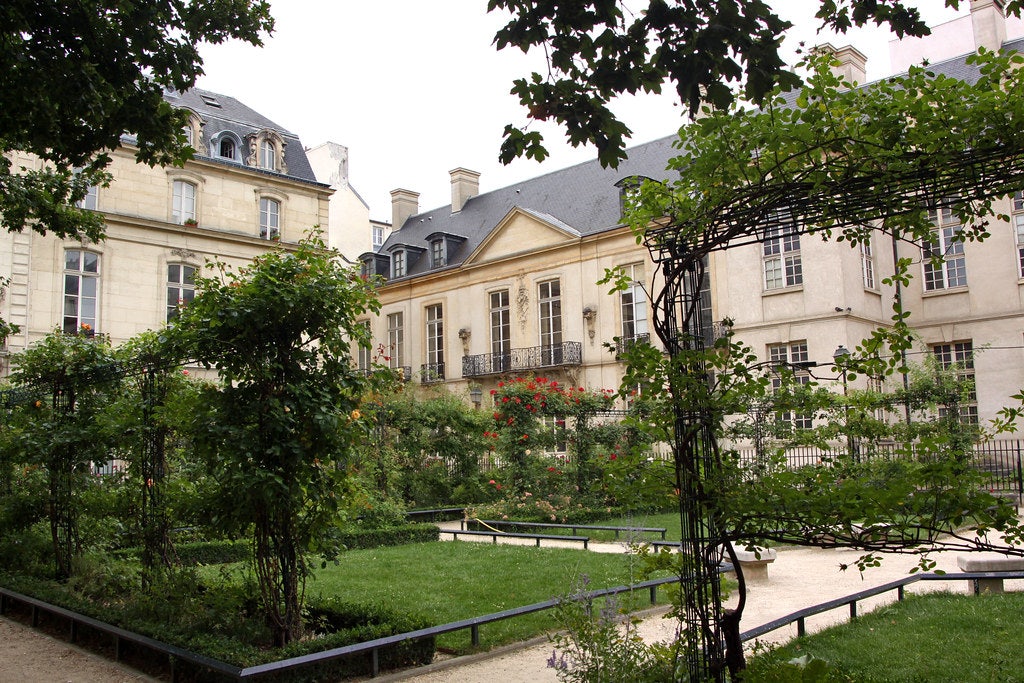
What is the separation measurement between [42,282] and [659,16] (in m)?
24.2

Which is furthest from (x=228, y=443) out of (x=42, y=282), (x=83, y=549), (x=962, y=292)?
(x=962, y=292)

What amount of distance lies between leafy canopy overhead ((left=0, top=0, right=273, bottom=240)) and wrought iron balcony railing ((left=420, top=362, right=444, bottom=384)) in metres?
26.3

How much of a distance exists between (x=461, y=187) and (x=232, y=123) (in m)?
12.6

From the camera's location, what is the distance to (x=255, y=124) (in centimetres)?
2972

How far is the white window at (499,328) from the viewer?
32531 millimetres

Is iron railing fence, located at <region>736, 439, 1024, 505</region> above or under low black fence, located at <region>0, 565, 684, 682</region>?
above

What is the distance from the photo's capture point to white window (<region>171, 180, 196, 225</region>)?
87.9ft

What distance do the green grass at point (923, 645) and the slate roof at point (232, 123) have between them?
1016 inches

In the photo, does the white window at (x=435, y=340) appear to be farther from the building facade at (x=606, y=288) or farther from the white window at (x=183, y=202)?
the white window at (x=183, y=202)

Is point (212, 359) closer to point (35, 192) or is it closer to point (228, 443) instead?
point (228, 443)

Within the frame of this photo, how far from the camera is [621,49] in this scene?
499 cm

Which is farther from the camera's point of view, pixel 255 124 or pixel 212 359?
pixel 255 124

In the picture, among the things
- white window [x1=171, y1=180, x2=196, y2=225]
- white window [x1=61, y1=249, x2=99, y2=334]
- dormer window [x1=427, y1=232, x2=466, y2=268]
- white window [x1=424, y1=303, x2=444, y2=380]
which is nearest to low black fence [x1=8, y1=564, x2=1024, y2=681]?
white window [x1=61, y1=249, x2=99, y2=334]

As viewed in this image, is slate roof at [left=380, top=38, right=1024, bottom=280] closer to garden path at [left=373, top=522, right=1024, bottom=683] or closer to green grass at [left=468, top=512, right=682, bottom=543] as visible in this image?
green grass at [left=468, top=512, right=682, bottom=543]
